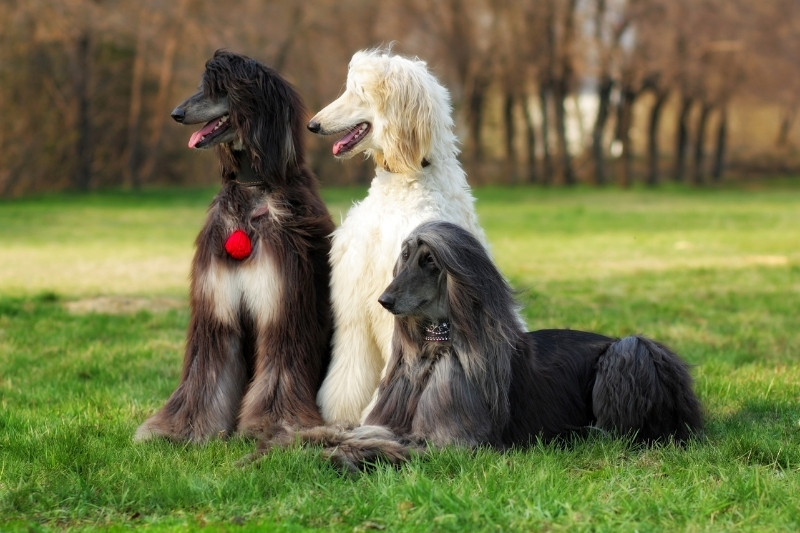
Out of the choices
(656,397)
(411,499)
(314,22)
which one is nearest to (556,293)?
(656,397)

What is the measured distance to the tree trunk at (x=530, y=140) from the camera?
114 feet

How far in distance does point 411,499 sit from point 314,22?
26.5 meters

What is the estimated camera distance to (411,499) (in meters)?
3.80

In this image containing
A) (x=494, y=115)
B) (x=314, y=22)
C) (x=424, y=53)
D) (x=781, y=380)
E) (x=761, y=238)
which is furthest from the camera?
(x=494, y=115)

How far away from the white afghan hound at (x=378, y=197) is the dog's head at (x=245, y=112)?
0.58ft

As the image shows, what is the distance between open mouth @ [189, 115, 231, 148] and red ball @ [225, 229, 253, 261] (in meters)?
0.47

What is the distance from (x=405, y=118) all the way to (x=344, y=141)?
349 mm

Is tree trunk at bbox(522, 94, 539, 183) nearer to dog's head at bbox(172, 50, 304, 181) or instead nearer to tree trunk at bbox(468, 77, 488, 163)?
tree trunk at bbox(468, 77, 488, 163)

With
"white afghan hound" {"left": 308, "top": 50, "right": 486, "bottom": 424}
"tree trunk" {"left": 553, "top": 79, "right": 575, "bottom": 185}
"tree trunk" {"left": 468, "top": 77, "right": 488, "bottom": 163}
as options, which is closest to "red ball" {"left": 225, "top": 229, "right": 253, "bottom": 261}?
"white afghan hound" {"left": 308, "top": 50, "right": 486, "bottom": 424}

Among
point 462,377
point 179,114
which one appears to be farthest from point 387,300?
point 179,114

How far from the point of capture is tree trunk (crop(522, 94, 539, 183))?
114ft

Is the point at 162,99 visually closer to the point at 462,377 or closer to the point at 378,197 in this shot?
the point at 378,197

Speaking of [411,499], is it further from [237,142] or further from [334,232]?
[237,142]

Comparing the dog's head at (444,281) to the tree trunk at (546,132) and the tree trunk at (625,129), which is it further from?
the tree trunk at (625,129)
